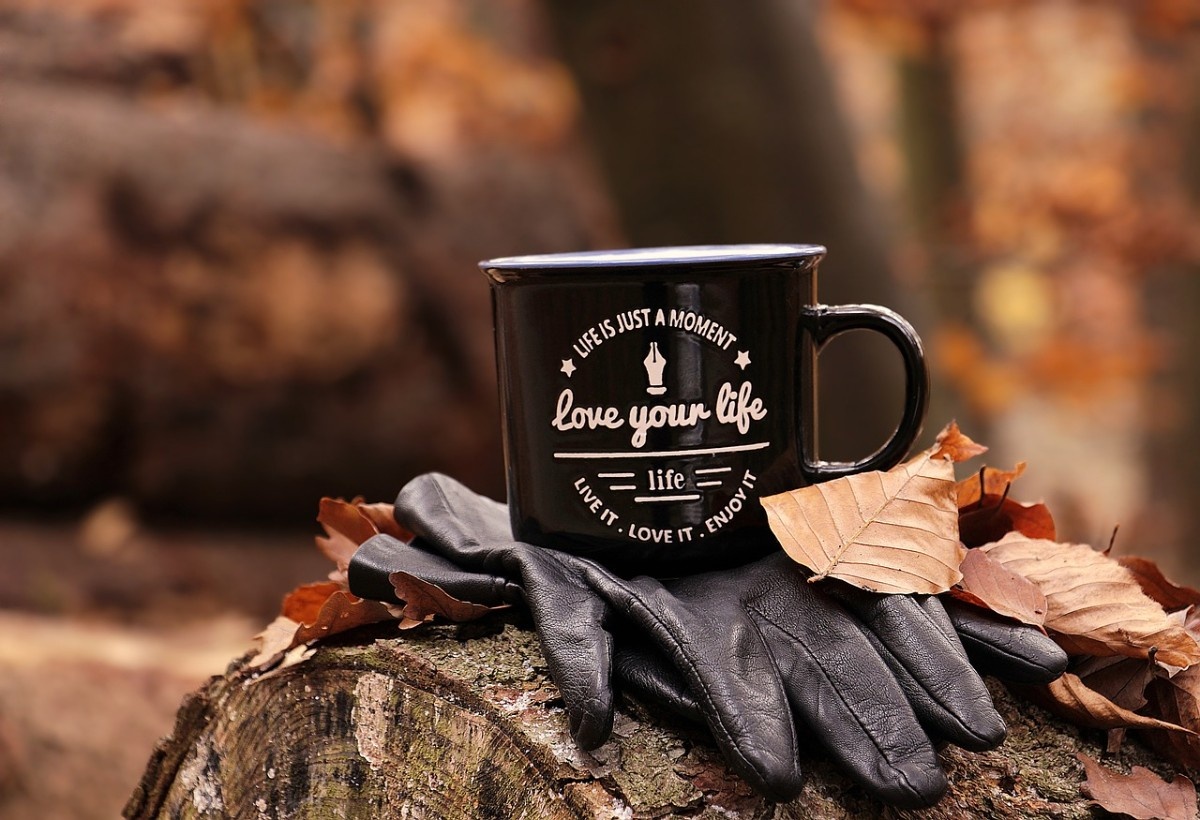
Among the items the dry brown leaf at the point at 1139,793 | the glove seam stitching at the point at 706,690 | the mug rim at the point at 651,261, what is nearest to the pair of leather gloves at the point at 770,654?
the glove seam stitching at the point at 706,690

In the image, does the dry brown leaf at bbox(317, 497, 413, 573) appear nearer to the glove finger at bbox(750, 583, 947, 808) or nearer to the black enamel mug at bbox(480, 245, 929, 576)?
the black enamel mug at bbox(480, 245, 929, 576)

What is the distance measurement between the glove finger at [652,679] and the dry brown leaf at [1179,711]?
47cm

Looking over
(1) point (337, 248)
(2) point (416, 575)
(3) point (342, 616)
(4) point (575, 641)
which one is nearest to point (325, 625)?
(3) point (342, 616)

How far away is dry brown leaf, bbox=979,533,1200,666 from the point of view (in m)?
1.08

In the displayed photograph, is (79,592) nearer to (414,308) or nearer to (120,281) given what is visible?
(120,281)

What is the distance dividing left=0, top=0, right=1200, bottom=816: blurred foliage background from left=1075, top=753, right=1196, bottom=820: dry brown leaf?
1219mm

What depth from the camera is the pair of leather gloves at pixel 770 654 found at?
36.5 inches

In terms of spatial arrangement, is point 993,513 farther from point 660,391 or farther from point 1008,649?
point 660,391

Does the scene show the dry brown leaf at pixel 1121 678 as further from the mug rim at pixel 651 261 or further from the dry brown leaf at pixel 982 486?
the mug rim at pixel 651 261

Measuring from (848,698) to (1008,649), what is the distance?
0.55 ft

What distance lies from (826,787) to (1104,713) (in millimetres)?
304

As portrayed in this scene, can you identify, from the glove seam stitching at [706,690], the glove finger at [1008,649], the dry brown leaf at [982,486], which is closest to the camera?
the glove seam stitching at [706,690]

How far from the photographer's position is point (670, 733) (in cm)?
100

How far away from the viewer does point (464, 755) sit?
1.01m
